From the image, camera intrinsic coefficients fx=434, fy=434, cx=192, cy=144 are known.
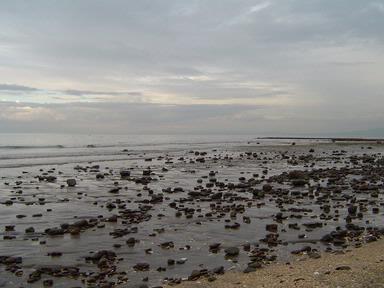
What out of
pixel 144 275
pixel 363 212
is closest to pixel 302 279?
pixel 144 275

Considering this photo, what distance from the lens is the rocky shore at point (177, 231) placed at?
1271 cm

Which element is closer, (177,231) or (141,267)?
(141,267)

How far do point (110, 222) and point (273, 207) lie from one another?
8.84 meters

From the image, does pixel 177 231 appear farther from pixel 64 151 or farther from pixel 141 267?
pixel 64 151

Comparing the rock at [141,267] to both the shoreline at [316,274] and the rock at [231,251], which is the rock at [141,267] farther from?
the rock at [231,251]

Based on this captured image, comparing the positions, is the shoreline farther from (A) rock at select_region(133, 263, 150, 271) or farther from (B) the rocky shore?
(A) rock at select_region(133, 263, 150, 271)

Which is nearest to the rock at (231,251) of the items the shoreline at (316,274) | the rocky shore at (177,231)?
the rocky shore at (177,231)

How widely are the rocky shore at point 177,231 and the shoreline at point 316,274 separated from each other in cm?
9

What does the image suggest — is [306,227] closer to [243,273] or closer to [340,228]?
[340,228]

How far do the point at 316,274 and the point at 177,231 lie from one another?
7.68m

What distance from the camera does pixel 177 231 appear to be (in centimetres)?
1812

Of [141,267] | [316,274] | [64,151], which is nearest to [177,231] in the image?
[141,267]

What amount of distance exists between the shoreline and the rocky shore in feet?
0.30

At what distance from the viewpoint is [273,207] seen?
23.4m
